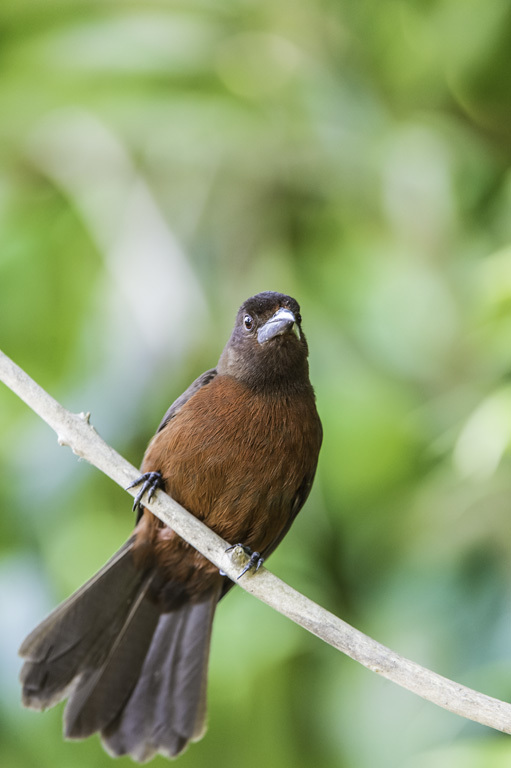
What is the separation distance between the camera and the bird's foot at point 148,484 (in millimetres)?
2338

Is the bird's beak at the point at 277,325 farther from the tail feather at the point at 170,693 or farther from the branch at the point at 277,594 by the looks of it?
the tail feather at the point at 170,693

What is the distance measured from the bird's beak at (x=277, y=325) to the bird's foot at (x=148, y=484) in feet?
1.55

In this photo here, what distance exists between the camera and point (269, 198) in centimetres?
424

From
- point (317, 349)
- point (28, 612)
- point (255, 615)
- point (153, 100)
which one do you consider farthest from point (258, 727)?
point (153, 100)

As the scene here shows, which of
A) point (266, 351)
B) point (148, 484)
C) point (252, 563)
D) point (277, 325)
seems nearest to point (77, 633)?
point (148, 484)

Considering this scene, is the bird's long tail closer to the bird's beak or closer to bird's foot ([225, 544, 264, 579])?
bird's foot ([225, 544, 264, 579])

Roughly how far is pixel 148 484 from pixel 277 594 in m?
0.51

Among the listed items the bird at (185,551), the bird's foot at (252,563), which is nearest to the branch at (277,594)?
the bird's foot at (252,563)

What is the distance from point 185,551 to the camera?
2.83 m

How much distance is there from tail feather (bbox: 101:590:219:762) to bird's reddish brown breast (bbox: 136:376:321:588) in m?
0.62

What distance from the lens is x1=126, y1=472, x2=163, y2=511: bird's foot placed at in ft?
7.67

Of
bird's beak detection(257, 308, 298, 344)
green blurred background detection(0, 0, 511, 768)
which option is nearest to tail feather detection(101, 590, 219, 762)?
green blurred background detection(0, 0, 511, 768)

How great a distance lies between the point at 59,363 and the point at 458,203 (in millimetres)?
1829

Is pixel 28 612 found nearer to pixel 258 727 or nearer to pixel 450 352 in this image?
pixel 258 727
